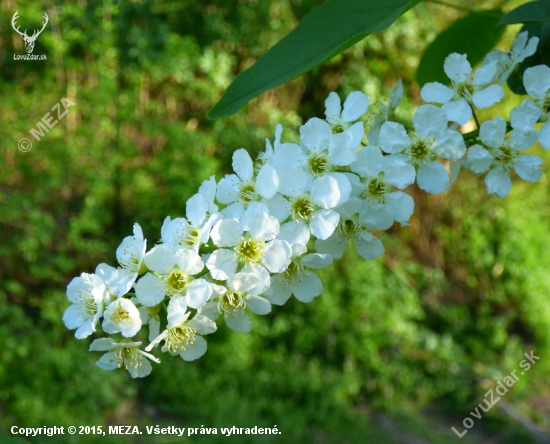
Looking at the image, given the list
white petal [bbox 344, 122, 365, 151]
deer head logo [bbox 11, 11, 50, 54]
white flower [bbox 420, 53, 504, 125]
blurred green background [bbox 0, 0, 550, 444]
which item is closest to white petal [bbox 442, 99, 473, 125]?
white flower [bbox 420, 53, 504, 125]

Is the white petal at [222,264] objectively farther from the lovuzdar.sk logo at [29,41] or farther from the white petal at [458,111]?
the lovuzdar.sk logo at [29,41]

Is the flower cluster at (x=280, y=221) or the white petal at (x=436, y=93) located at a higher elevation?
the white petal at (x=436, y=93)

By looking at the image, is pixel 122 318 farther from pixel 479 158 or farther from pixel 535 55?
pixel 535 55

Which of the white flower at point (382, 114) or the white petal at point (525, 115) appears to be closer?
the white petal at point (525, 115)

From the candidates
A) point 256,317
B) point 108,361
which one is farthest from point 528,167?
point 256,317

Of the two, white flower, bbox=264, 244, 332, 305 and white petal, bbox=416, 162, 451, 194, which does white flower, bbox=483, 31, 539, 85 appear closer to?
white petal, bbox=416, 162, 451, 194

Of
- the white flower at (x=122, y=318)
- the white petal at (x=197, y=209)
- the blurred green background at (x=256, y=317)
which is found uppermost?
the white petal at (x=197, y=209)

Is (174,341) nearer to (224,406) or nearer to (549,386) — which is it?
(224,406)

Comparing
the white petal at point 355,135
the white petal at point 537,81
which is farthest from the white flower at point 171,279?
the white petal at point 537,81
